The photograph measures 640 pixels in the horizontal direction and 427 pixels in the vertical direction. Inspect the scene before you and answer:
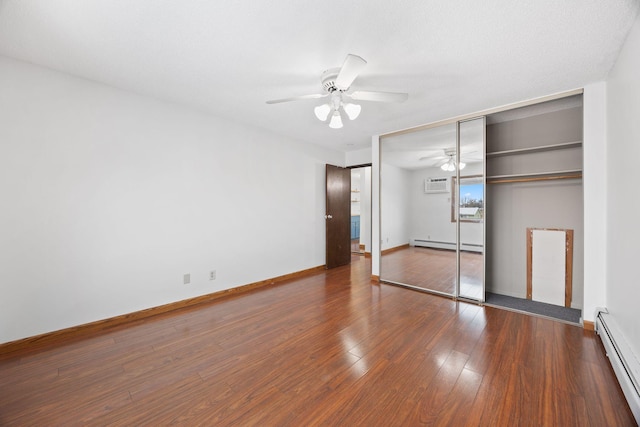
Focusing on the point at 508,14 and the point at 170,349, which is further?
the point at 170,349

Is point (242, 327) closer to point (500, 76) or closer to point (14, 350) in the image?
point (14, 350)

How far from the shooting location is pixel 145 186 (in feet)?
9.78

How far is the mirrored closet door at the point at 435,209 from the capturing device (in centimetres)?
341

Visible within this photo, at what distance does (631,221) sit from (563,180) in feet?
5.24

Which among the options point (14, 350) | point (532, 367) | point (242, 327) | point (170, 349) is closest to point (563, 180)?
point (532, 367)

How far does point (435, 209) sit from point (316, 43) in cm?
294

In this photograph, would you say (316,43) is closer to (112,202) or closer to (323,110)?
(323,110)

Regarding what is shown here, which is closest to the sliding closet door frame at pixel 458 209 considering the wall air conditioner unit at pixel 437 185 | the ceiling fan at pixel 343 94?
the wall air conditioner unit at pixel 437 185

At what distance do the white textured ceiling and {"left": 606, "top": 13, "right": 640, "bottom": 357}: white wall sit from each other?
0.23 metres

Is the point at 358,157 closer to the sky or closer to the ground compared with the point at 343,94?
closer to the sky

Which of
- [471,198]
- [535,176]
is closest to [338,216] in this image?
[471,198]

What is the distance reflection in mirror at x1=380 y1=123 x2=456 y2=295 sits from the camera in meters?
3.74

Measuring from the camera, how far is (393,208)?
14.3ft

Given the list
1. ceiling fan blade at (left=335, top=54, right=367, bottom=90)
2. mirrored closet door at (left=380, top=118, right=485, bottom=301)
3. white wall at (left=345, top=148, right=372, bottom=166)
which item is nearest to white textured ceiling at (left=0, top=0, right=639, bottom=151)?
ceiling fan blade at (left=335, top=54, right=367, bottom=90)
